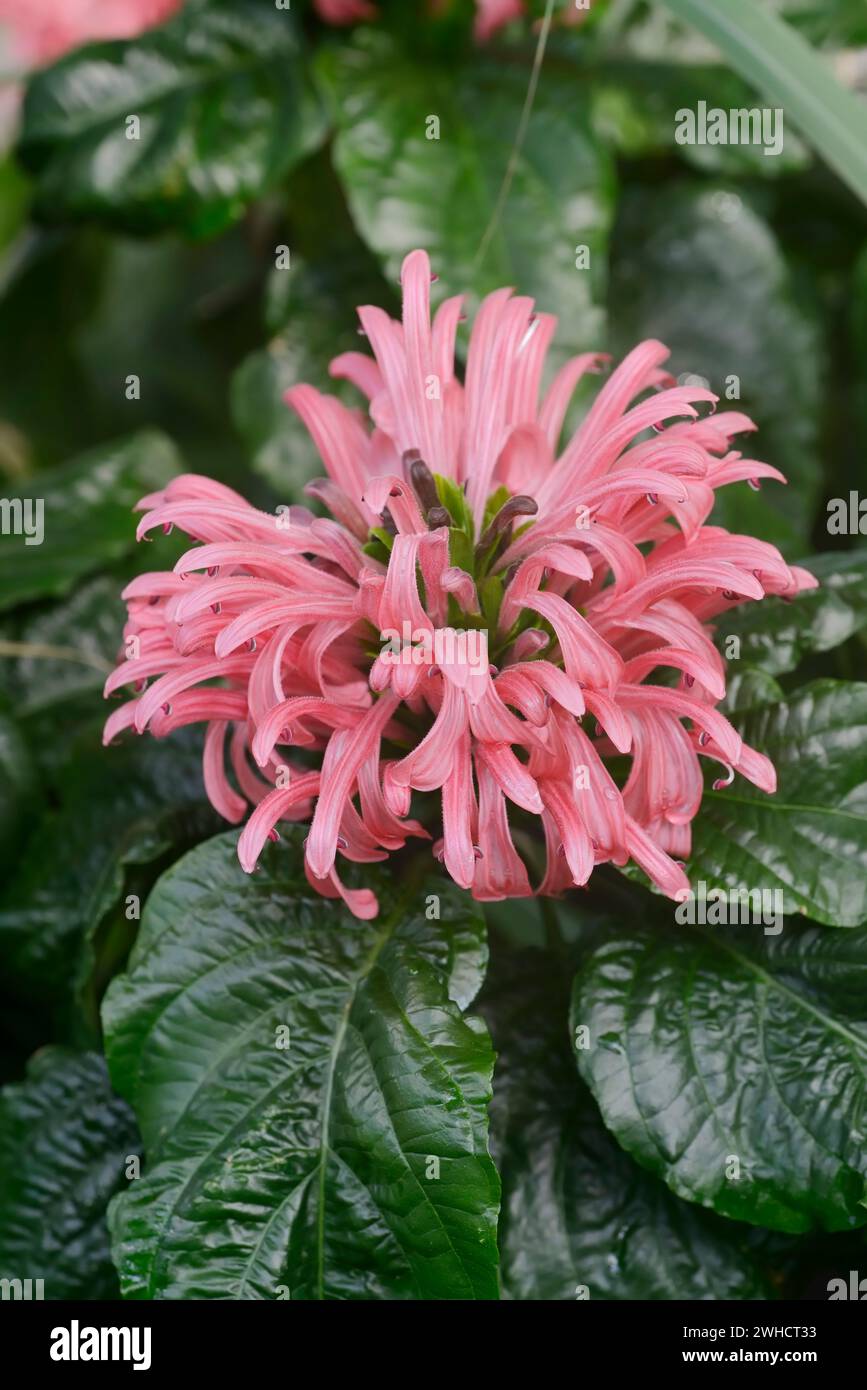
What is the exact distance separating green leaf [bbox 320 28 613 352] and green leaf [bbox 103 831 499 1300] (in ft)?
1.30

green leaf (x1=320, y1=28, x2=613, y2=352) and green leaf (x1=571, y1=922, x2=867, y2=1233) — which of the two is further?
green leaf (x1=320, y1=28, x2=613, y2=352)

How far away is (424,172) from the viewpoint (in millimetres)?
783

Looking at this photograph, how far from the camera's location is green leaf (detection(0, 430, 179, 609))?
31.0 inches

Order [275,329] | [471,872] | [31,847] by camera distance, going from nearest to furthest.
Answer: [471,872], [31,847], [275,329]

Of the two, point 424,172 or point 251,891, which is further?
point 424,172

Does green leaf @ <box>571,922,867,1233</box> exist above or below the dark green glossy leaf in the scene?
below

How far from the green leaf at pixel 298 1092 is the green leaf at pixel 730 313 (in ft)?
1.56

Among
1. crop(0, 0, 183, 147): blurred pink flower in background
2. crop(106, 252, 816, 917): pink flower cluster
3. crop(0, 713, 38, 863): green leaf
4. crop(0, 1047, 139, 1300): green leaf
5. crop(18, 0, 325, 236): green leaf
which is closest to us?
crop(106, 252, 816, 917): pink flower cluster

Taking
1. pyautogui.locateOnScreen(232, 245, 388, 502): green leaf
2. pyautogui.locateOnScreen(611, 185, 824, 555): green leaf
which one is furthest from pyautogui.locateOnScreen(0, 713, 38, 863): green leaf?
pyautogui.locateOnScreen(611, 185, 824, 555): green leaf

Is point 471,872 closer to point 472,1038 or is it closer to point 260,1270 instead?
point 472,1038

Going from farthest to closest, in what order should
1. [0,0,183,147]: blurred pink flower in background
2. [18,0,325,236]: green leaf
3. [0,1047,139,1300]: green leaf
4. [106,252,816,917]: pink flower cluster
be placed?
[0,0,183,147]: blurred pink flower in background < [18,0,325,236]: green leaf < [0,1047,139,1300]: green leaf < [106,252,816,917]: pink flower cluster

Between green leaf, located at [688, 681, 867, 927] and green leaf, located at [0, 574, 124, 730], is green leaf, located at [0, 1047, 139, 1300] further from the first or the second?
green leaf, located at [688, 681, 867, 927]

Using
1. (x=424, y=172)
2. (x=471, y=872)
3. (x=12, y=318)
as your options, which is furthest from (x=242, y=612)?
(x=12, y=318)

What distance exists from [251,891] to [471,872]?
139 mm
